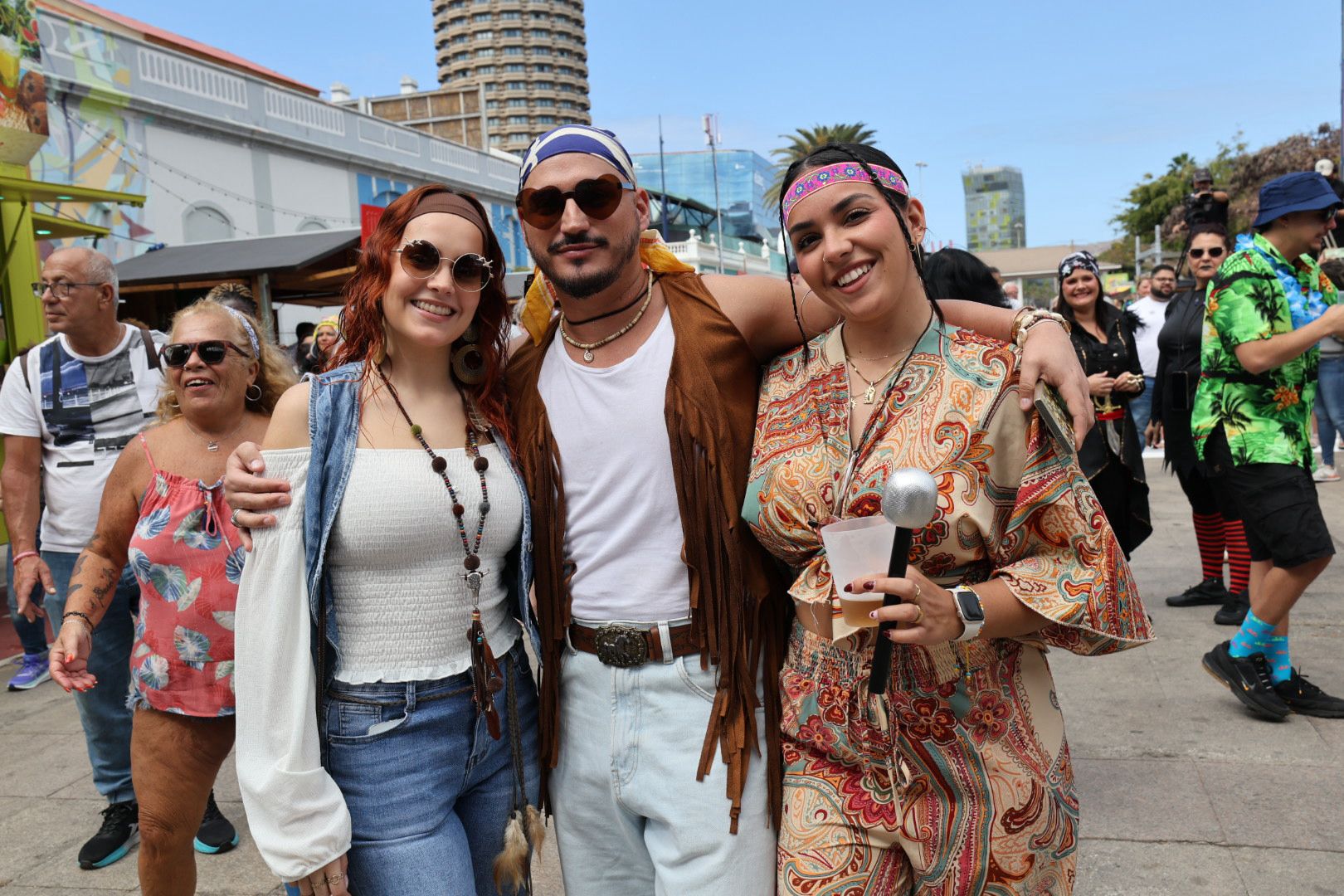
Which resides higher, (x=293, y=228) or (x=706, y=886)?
(x=293, y=228)

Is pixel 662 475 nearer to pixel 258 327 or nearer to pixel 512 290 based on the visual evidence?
pixel 258 327

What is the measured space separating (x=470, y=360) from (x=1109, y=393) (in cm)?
368

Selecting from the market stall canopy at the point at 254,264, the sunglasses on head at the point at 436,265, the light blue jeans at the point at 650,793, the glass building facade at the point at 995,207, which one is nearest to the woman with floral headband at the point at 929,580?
the light blue jeans at the point at 650,793

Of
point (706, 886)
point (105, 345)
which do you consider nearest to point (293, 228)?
point (105, 345)

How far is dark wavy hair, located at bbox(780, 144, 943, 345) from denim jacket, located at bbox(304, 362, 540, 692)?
89 cm

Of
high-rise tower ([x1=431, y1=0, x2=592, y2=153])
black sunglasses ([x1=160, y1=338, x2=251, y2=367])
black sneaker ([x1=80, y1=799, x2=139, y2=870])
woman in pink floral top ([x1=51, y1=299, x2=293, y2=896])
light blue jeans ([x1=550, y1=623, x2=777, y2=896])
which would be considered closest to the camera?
light blue jeans ([x1=550, y1=623, x2=777, y2=896])

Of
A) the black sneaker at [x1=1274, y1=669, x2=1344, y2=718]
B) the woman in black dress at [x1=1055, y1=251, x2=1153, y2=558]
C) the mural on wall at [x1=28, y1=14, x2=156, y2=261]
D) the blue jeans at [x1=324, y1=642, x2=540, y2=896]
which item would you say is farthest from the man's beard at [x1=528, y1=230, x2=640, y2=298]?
the mural on wall at [x1=28, y1=14, x2=156, y2=261]

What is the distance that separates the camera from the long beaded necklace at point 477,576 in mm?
2064

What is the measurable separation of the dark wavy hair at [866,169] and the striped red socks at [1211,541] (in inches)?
191

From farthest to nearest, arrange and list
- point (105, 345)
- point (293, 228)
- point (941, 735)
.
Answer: point (293, 228) → point (105, 345) → point (941, 735)

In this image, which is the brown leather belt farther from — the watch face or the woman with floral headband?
the watch face

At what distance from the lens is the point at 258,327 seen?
3.18 meters

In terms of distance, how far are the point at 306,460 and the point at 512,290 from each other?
14.7 m

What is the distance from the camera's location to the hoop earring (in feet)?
7.52
